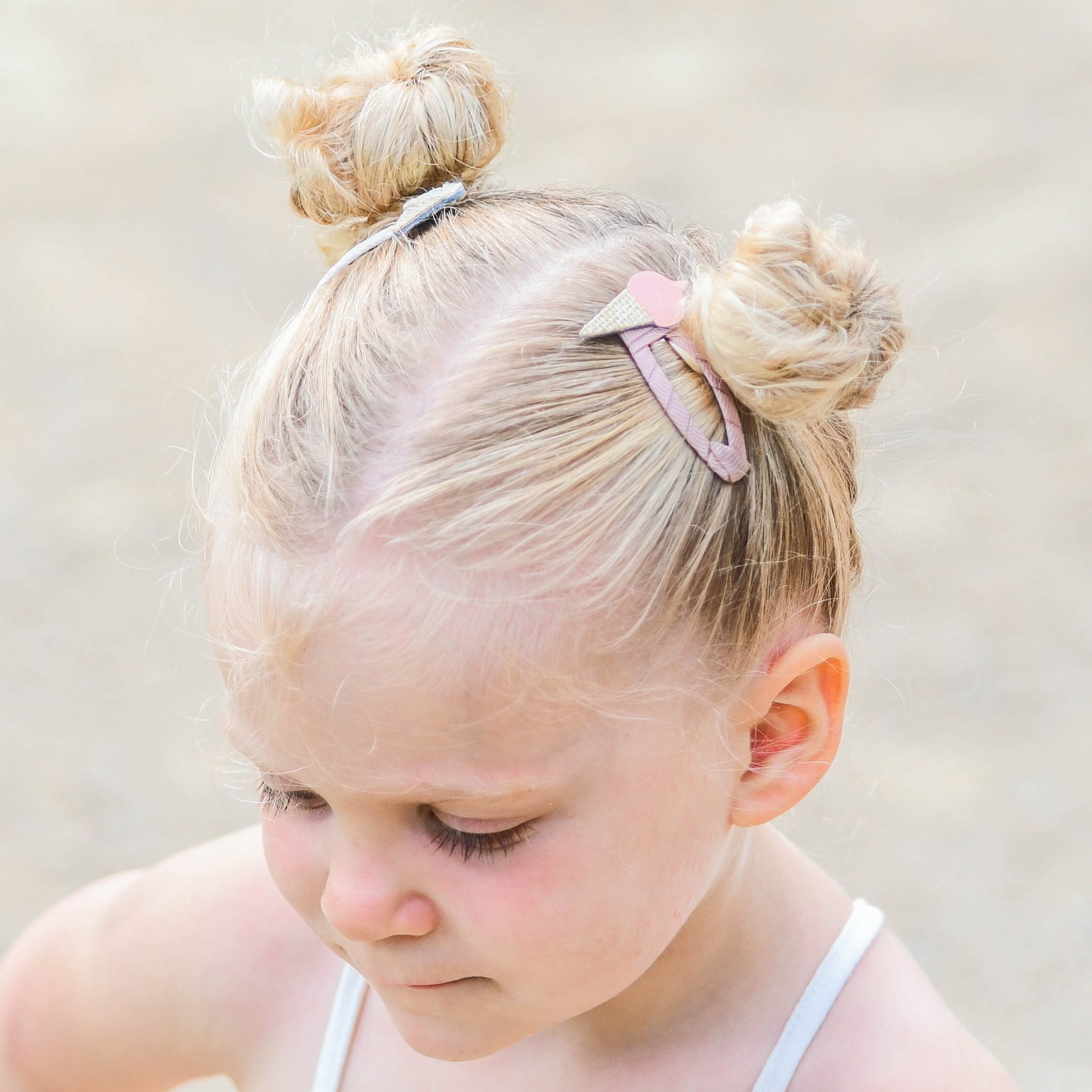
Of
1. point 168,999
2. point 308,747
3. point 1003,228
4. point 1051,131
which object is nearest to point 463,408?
point 308,747

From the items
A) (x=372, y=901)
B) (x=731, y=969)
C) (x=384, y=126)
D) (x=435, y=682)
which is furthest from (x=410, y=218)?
(x=731, y=969)

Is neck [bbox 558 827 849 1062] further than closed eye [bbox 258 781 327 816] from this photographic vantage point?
Yes

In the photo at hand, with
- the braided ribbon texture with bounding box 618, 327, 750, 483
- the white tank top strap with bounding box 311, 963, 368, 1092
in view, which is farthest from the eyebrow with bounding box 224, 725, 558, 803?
the white tank top strap with bounding box 311, 963, 368, 1092

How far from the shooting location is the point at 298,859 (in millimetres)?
992

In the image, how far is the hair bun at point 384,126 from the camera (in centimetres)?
111

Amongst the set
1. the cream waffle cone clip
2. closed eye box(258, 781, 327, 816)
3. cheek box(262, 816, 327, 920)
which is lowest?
cheek box(262, 816, 327, 920)

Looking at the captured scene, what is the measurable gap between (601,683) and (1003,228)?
2874 millimetres

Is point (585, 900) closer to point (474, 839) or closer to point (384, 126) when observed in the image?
point (474, 839)

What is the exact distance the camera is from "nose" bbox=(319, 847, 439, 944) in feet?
3.06

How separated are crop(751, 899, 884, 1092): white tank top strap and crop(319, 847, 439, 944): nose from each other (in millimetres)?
351

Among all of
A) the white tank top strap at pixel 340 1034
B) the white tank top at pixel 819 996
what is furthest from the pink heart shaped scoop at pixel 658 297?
the white tank top strap at pixel 340 1034

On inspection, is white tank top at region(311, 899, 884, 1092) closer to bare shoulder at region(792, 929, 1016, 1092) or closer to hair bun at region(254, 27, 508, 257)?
bare shoulder at region(792, 929, 1016, 1092)

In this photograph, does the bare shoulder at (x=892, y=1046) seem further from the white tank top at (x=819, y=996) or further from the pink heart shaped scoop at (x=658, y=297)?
the pink heart shaped scoop at (x=658, y=297)

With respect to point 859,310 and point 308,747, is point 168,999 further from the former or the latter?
point 859,310
